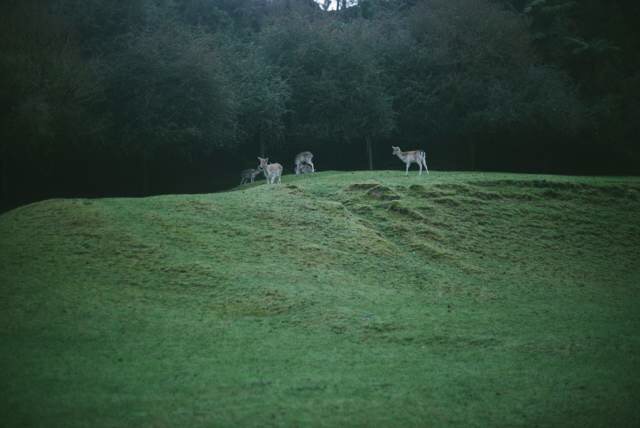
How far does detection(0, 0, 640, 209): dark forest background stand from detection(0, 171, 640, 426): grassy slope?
12570 millimetres

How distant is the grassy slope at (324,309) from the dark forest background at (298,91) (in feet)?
41.2

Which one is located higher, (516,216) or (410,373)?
(516,216)

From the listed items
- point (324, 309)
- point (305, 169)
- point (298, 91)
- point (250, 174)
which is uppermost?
point (298, 91)

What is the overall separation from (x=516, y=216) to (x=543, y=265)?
4103 millimetres

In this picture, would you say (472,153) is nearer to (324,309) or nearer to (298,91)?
(298,91)

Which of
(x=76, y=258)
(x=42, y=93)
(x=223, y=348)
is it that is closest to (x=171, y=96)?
(x=42, y=93)

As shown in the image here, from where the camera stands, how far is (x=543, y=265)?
730 inches

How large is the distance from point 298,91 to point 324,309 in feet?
92.3

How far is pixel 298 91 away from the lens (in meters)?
39.8

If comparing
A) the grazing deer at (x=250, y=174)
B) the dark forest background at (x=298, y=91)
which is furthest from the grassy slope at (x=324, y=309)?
the dark forest background at (x=298, y=91)

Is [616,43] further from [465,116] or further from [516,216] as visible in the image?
[516,216]

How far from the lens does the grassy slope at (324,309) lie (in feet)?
28.3

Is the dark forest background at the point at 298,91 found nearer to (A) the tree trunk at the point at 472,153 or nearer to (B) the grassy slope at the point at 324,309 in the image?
(A) the tree trunk at the point at 472,153

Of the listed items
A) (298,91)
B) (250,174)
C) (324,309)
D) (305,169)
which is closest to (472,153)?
(298,91)
